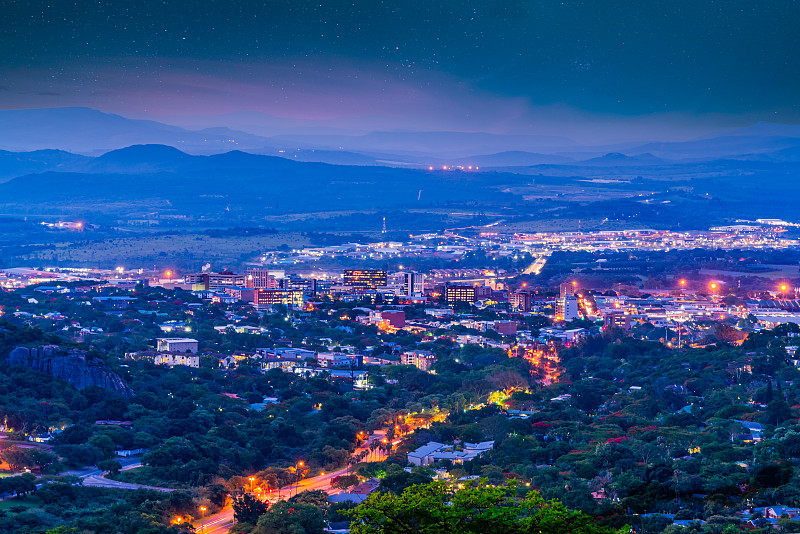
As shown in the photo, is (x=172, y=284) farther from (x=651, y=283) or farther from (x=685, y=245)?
(x=685, y=245)

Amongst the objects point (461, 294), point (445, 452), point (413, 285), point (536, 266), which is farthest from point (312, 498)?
point (536, 266)

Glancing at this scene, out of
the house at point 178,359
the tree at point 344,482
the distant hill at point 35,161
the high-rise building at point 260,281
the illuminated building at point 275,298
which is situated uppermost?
the distant hill at point 35,161

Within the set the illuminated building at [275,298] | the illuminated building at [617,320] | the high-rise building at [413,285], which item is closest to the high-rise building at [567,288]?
the high-rise building at [413,285]

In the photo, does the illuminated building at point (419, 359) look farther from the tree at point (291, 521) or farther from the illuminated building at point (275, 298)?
the tree at point (291, 521)

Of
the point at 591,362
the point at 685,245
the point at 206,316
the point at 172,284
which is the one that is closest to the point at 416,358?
the point at 591,362

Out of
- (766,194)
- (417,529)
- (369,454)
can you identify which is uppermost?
(766,194)

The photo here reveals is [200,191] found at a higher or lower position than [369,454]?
higher

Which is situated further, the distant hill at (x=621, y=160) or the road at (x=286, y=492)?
the distant hill at (x=621, y=160)
